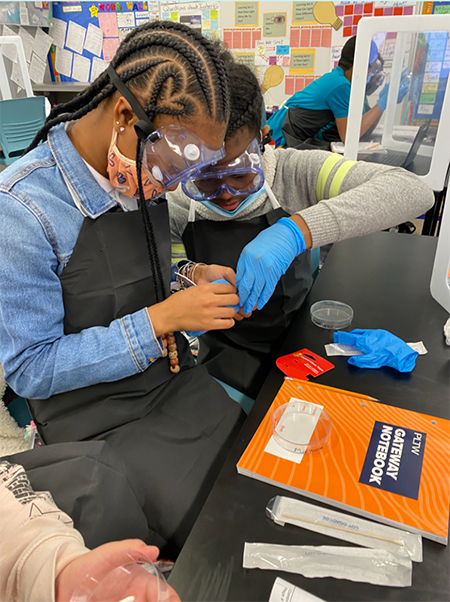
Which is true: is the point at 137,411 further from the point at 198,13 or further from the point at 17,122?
the point at 198,13

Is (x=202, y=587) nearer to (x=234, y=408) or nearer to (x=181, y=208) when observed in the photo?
(x=234, y=408)

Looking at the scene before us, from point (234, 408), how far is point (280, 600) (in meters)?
0.51

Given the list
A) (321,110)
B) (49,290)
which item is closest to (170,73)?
(49,290)

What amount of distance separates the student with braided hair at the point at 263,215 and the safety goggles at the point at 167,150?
19cm

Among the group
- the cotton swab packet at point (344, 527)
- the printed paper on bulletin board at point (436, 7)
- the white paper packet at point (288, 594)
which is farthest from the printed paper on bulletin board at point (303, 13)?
the white paper packet at point (288, 594)

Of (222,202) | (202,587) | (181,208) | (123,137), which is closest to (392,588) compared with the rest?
(202,587)

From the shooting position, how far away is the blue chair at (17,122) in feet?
10.1

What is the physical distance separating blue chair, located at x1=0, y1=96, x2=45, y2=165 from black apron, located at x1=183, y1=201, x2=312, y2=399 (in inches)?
100

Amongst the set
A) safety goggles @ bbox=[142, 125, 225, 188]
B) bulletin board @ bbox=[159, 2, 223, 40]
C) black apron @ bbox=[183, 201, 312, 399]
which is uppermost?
bulletin board @ bbox=[159, 2, 223, 40]

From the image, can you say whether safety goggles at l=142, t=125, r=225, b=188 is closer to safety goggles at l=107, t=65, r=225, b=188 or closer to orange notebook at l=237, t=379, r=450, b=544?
safety goggles at l=107, t=65, r=225, b=188

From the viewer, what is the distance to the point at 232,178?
107cm

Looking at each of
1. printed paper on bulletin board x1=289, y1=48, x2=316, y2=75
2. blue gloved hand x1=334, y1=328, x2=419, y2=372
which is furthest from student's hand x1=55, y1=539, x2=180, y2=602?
printed paper on bulletin board x1=289, y1=48, x2=316, y2=75

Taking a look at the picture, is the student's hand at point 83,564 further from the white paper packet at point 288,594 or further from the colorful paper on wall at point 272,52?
the colorful paper on wall at point 272,52

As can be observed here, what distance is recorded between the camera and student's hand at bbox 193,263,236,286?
1.05 m
